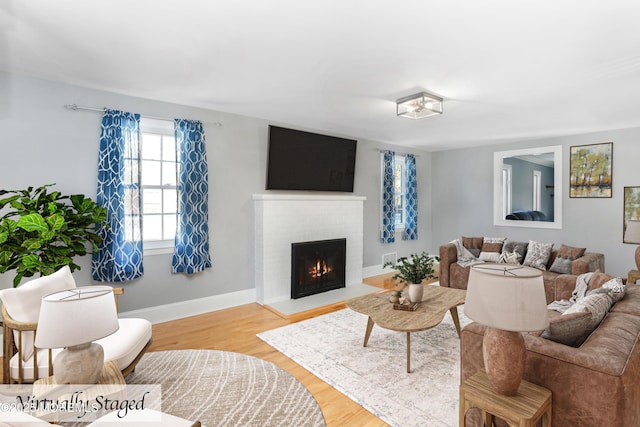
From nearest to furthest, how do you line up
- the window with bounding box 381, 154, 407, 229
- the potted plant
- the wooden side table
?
the wooden side table < the potted plant < the window with bounding box 381, 154, 407, 229

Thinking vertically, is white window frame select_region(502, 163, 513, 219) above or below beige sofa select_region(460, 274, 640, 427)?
above

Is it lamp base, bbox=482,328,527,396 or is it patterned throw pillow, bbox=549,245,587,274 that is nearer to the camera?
lamp base, bbox=482,328,527,396

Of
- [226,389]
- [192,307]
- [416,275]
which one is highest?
[416,275]

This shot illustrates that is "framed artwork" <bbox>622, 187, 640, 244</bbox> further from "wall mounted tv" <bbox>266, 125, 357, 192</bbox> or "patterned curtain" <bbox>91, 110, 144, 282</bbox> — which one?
"patterned curtain" <bbox>91, 110, 144, 282</bbox>

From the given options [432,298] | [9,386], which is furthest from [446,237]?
[9,386]

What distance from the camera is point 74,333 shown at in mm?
1587

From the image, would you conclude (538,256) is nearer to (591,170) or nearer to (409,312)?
(591,170)

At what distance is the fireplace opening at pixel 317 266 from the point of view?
4.78 m

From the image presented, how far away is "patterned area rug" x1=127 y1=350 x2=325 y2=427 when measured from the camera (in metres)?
2.17

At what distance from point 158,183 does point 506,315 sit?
12.4 ft

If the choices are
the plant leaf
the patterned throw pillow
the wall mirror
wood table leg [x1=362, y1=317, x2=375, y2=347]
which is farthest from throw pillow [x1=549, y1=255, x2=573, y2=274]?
the plant leaf

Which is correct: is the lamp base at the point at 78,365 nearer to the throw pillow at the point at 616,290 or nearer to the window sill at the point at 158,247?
the window sill at the point at 158,247

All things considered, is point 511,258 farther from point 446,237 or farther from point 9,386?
point 9,386

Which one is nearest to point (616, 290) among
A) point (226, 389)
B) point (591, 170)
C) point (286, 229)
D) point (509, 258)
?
point (509, 258)
